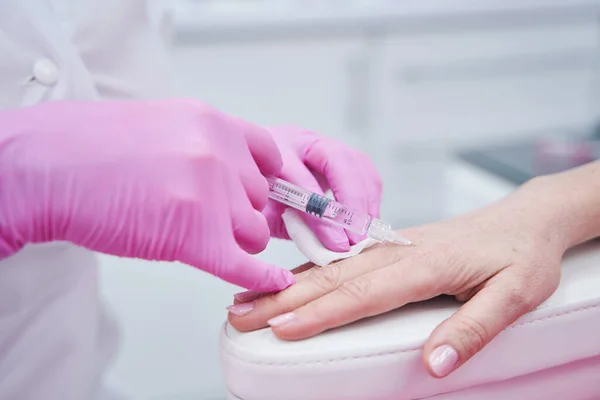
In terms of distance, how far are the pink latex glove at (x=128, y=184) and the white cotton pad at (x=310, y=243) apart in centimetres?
Result: 10

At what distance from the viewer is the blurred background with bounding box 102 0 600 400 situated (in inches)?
66.4

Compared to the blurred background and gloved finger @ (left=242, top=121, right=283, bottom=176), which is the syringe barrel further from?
the blurred background

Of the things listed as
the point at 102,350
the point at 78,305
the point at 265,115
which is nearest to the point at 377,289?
the point at 78,305

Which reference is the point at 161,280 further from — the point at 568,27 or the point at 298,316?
the point at 568,27

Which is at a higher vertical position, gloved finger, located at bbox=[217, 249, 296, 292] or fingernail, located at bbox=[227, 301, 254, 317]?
gloved finger, located at bbox=[217, 249, 296, 292]

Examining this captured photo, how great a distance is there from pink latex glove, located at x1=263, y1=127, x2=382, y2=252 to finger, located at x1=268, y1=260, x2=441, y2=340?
12cm

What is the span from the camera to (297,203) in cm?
76

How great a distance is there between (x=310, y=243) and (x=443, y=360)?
0.24 meters

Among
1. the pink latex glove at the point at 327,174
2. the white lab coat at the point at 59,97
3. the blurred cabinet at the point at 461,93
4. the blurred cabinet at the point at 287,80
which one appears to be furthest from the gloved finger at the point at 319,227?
the blurred cabinet at the point at 461,93

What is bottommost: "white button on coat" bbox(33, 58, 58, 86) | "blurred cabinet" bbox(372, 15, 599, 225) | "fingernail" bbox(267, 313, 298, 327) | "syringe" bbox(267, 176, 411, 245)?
"blurred cabinet" bbox(372, 15, 599, 225)

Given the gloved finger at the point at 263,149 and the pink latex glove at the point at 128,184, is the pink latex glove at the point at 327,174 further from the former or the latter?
the pink latex glove at the point at 128,184

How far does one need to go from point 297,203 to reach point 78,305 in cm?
34

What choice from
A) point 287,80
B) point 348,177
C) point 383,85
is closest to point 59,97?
point 348,177

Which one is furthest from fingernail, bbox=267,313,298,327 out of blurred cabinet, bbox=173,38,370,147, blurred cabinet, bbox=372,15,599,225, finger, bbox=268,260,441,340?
blurred cabinet, bbox=372,15,599,225
